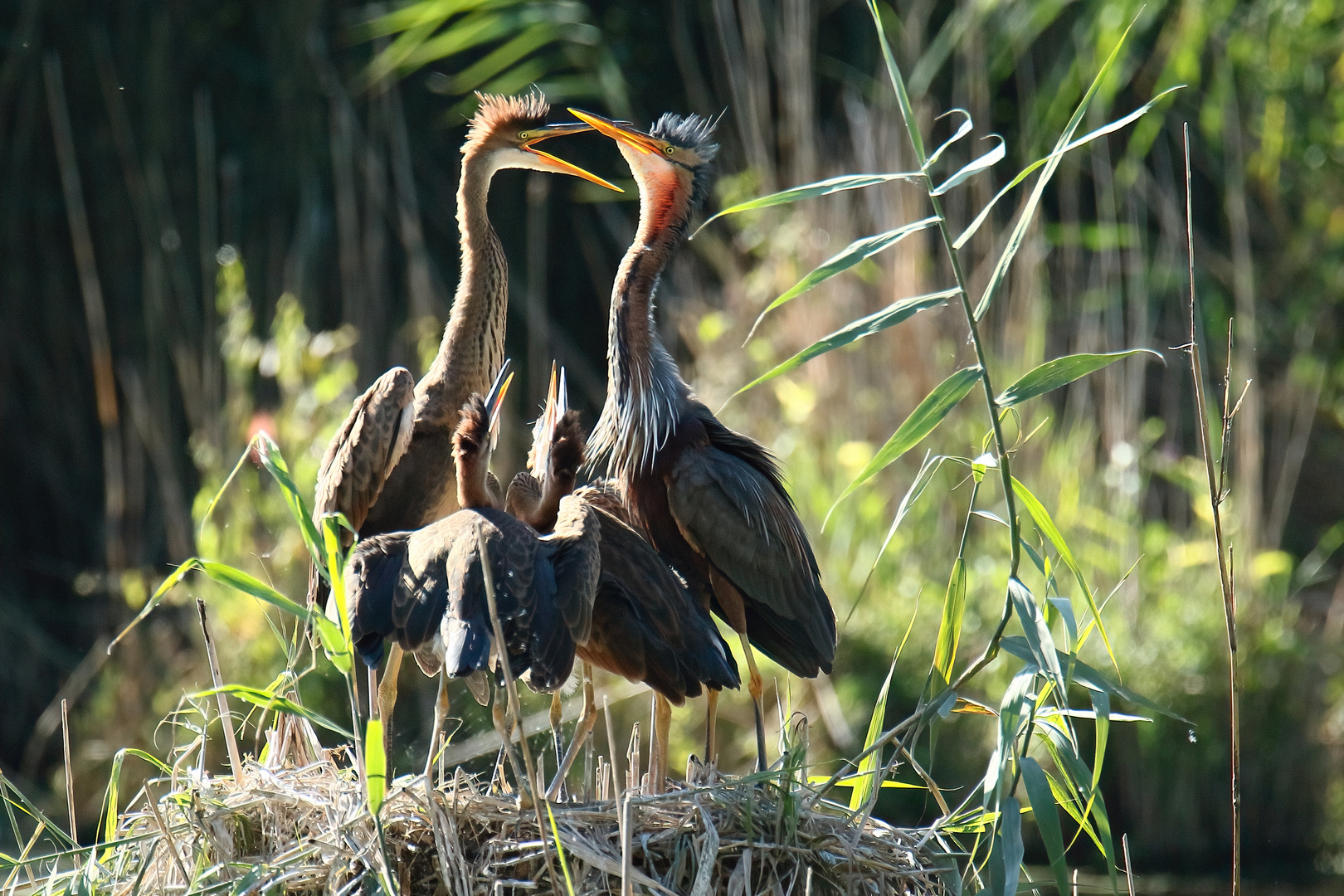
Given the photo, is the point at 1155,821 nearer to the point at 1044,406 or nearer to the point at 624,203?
the point at 1044,406

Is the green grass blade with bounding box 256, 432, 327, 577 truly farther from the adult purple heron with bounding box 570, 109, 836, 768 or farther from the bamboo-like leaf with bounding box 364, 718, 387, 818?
the adult purple heron with bounding box 570, 109, 836, 768

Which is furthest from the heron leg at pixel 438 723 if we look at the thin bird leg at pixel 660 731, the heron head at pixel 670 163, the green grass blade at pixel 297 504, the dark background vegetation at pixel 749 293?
the dark background vegetation at pixel 749 293

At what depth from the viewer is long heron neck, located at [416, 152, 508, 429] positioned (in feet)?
11.7

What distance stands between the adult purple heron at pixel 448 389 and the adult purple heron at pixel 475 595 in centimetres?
84

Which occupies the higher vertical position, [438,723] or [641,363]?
[641,363]

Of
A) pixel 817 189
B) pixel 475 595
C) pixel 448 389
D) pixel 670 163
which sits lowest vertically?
pixel 475 595

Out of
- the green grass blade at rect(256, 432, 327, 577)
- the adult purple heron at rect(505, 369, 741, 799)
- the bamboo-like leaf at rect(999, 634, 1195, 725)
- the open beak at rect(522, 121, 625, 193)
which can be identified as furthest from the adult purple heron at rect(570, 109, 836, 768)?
the green grass blade at rect(256, 432, 327, 577)

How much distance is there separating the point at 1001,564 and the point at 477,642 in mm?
3648

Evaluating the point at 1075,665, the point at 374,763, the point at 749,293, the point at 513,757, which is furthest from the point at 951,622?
the point at 749,293

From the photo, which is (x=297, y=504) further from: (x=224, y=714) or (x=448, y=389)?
(x=448, y=389)

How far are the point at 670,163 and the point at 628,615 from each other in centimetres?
129

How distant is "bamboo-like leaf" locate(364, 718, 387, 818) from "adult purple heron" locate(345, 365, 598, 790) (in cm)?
22

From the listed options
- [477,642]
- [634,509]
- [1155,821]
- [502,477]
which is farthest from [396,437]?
[1155,821]

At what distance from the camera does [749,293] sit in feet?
20.2
